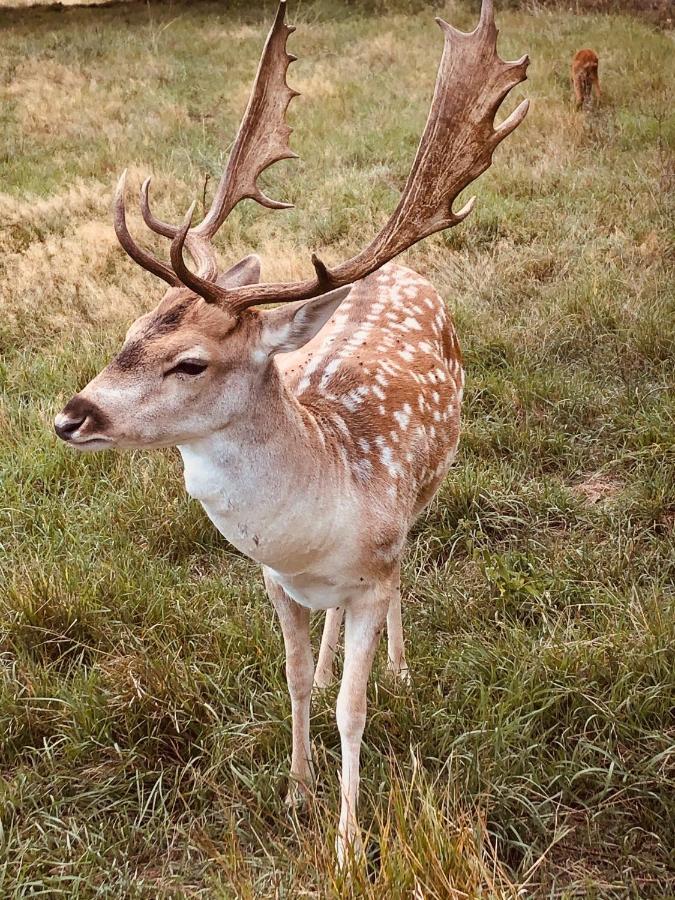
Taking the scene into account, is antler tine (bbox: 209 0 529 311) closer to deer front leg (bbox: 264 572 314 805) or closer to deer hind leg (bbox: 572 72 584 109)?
deer front leg (bbox: 264 572 314 805)

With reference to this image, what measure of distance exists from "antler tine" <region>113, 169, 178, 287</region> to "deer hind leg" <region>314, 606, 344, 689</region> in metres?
1.31

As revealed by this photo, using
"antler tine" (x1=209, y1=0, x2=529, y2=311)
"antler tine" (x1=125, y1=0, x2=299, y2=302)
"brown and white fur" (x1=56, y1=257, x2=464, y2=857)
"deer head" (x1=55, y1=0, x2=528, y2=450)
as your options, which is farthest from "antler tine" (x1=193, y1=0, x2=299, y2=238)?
"antler tine" (x1=209, y1=0, x2=529, y2=311)

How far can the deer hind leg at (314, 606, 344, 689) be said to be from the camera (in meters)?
2.94

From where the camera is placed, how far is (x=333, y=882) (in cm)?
186

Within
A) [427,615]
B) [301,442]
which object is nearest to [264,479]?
[301,442]

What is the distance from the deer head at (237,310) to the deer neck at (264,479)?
0.05 m

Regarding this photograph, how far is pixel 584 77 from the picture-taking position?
340 inches

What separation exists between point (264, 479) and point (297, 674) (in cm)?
73

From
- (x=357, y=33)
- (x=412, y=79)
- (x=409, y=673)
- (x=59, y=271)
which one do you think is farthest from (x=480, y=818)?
(x=357, y=33)

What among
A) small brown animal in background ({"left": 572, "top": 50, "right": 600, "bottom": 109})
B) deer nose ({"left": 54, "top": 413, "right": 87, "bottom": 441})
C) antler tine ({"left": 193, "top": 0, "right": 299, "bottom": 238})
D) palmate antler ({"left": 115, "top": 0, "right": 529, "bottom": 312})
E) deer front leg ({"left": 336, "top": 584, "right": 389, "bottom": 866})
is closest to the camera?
deer nose ({"left": 54, "top": 413, "right": 87, "bottom": 441})

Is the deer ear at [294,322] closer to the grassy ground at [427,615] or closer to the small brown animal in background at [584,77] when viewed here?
the grassy ground at [427,615]

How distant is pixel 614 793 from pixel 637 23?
480 inches

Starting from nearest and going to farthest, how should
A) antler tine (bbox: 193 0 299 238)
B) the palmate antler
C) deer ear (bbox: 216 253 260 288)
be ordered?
the palmate antler
deer ear (bbox: 216 253 260 288)
antler tine (bbox: 193 0 299 238)

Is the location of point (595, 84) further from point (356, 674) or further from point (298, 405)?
point (356, 674)
